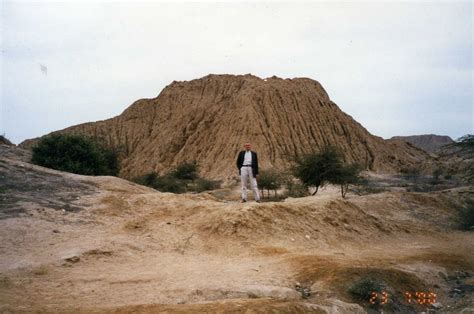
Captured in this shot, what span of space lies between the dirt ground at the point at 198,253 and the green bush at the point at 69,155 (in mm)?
4924

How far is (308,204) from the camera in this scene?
12.0 metres

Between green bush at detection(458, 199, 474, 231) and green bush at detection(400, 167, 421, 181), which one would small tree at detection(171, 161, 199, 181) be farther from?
green bush at detection(458, 199, 474, 231)

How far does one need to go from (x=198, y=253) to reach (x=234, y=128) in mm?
41441

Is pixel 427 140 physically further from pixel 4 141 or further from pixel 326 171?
pixel 4 141

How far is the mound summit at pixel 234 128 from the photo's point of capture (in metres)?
49.2

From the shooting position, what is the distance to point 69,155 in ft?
65.1

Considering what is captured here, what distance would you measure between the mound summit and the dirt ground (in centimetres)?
3174

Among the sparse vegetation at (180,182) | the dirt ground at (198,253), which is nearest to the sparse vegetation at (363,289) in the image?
the dirt ground at (198,253)

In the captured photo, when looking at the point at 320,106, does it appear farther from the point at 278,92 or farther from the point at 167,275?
the point at 167,275

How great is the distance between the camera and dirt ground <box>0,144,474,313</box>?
6.35 meters

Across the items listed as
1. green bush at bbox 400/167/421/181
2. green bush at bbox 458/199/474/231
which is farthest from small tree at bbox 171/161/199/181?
green bush at bbox 458/199/474/231

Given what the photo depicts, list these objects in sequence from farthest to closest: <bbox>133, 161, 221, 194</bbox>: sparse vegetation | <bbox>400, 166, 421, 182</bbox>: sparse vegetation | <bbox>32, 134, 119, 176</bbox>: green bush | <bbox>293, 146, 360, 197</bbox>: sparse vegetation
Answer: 1. <bbox>400, 166, 421, 182</bbox>: sparse vegetation
2. <bbox>133, 161, 221, 194</bbox>: sparse vegetation
3. <bbox>293, 146, 360, 197</bbox>: sparse vegetation
4. <bbox>32, 134, 119, 176</bbox>: green bush

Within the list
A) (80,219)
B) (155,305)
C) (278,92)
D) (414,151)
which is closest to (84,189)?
(80,219)

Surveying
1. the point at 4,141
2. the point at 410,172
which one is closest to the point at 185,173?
the point at 4,141
